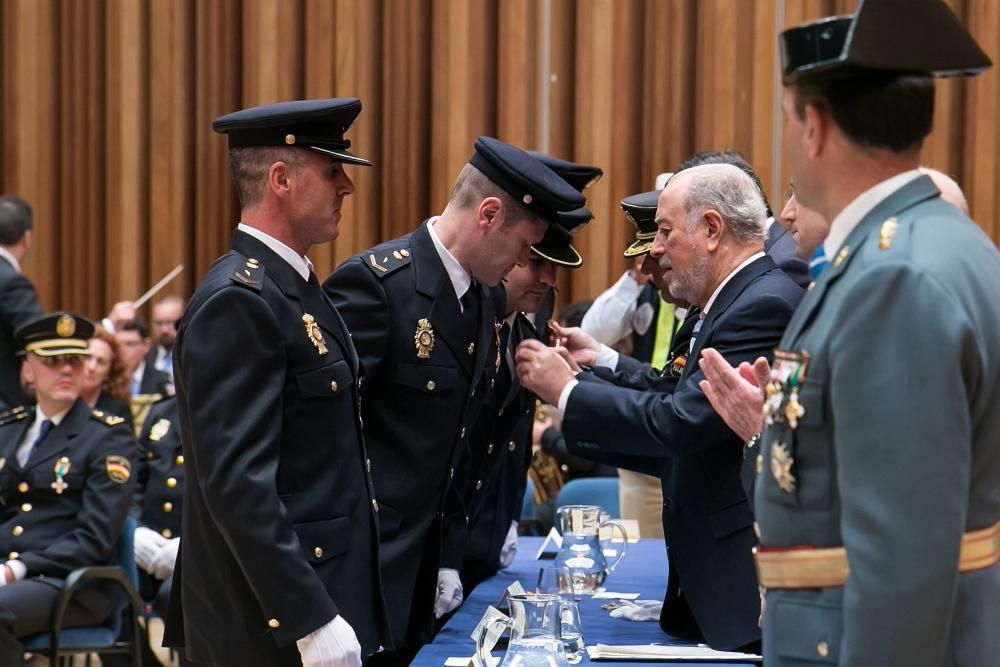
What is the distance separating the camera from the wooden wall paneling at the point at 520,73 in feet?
21.8

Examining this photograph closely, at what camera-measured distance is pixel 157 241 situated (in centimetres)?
714

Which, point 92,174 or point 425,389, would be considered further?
point 92,174

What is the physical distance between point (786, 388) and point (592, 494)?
3164mm

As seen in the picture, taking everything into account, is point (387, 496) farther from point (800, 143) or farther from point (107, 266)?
point (107, 266)

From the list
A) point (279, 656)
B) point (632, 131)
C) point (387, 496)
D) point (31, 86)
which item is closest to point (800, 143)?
point (279, 656)

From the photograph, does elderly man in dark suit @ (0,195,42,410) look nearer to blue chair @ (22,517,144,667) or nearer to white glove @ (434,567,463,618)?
blue chair @ (22,517,144,667)

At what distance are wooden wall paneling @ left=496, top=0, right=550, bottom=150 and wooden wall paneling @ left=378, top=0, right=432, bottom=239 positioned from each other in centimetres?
41

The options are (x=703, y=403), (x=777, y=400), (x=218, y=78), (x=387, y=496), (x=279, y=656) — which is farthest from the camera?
(x=218, y=78)

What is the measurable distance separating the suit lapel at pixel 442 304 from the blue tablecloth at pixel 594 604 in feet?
1.71

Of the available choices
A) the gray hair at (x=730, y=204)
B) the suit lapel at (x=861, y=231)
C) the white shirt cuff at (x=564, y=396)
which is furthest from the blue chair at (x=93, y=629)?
the suit lapel at (x=861, y=231)

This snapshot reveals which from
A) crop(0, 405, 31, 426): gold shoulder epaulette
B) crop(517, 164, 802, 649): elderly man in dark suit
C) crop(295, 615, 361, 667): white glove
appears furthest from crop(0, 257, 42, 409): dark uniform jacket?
crop(295, 615, 361, 667): white glove

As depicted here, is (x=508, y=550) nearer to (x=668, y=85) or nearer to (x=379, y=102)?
(x=668, y=85)

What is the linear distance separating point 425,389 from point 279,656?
29.2 inches

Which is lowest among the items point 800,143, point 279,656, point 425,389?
point 279,656
